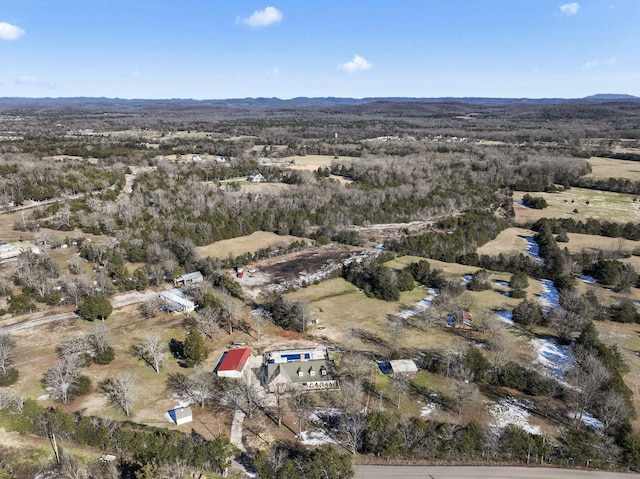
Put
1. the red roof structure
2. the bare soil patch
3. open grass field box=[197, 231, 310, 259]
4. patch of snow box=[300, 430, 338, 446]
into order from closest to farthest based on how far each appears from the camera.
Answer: patch of snow box=[300, 430, 338, 446] → the red roof structure → the bare soil patch → open grass field box=[197, 231, 310, 259]

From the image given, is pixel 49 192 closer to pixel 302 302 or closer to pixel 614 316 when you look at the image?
pixel 302 302

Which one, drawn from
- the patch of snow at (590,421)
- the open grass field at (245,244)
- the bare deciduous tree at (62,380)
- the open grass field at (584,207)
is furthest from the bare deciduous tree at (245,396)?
the open grass field at (584,207)

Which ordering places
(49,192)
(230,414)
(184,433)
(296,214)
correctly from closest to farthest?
1. (184,433)
2. (230,414)
3. (296,214)
4. (49,192)

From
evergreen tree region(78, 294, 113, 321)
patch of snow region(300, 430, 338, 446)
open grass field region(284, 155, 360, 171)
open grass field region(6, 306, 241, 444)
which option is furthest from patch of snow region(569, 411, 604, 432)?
open grass field region(284, 155, 360, 171)

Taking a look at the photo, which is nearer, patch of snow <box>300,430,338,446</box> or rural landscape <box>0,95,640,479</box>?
rural landscape <box>0,95,640,479</box>

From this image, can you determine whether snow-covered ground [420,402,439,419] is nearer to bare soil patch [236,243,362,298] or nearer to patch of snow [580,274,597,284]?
bare soil patch [236,243,362,298]

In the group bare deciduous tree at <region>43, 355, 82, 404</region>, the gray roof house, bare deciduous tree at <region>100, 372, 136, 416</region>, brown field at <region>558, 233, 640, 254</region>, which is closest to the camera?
bare deciduous tree at <region>100, 372, 136, 416</region>

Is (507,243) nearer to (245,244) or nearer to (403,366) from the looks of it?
(403,366)

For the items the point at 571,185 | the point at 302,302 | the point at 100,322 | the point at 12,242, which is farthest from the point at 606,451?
the point at 571,185
